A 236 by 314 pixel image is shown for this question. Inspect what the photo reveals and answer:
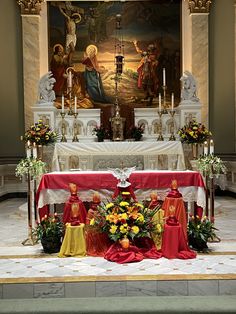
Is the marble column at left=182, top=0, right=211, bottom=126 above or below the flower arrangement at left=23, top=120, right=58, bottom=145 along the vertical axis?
above

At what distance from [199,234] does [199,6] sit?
8.54 m

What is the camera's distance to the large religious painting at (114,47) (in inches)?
520

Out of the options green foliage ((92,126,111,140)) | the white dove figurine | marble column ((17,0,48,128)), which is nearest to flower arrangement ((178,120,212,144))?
green foliage ((92,126,111,140))

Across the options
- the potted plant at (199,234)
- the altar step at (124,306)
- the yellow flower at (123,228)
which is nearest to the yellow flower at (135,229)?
the yellow flower at (123,228)

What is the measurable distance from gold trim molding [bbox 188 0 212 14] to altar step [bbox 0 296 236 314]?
10578 millimetres

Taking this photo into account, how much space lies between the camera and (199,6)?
1288 centimetres

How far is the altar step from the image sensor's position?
355 cm

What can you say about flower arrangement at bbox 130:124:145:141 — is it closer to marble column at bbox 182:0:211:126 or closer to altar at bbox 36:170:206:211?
marble column at bbox 182:0:211:126

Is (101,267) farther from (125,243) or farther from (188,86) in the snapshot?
(188,86)

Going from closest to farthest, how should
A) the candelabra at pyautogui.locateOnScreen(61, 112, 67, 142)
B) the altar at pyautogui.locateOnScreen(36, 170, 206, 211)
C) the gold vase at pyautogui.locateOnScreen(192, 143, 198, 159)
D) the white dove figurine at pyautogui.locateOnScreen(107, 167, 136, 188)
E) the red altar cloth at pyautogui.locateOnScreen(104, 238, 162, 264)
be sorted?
the red altar cloth at pyautogui.locateOnScreen(104, 238, 162, 264) < the white dove figurine at pyautogui.locateOnScreen(107, 167, 136, 188) < the altar at pyautogui.locateOnScreen(36, 170, 206, 211) < the gold vase at pyautogui.locateOnScreen(192, 143, 198, 159) < the candelabra at pyautogui.locateOnScreen(61, 112, 67, 142)

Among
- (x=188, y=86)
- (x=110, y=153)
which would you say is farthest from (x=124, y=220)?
(x=188, y=86)

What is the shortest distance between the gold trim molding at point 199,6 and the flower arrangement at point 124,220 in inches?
324

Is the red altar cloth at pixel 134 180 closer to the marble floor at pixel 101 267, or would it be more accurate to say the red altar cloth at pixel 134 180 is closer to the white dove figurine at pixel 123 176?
the white dove figurine at pixel 123 176

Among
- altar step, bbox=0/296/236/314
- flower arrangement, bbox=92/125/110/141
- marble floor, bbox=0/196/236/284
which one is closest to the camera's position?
altar step, bbox=0/296/236/314
